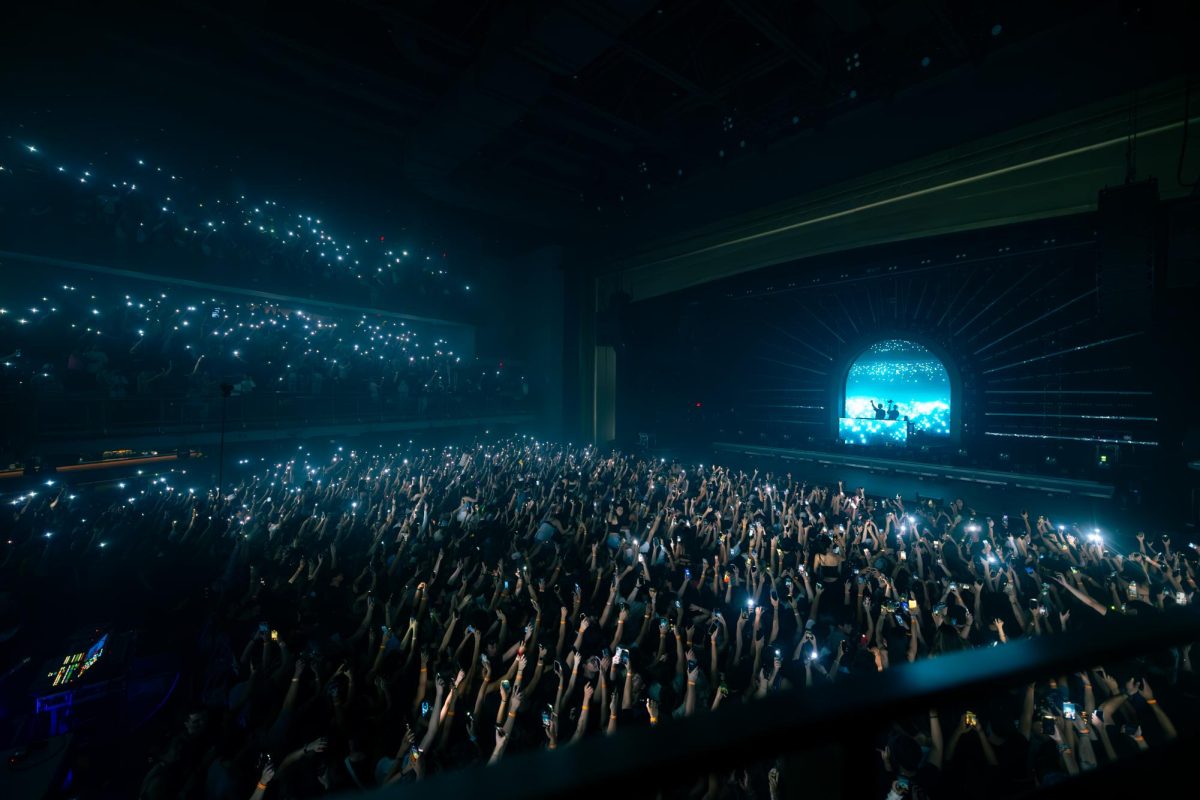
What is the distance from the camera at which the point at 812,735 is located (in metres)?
0.71

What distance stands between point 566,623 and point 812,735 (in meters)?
4.62

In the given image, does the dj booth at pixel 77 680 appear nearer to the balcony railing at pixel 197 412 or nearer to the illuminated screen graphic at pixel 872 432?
the balcony railing at pixel 197 412

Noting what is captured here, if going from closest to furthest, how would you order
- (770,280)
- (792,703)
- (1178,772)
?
1. (792,703)
2. (1178,772)
3. (770,280)

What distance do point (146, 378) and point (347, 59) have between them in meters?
8.61

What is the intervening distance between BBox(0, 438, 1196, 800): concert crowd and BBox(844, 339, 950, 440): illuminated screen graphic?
4746 mm

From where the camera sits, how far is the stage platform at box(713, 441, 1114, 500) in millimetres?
10148

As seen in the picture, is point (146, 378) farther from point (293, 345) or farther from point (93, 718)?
point (93, 718)

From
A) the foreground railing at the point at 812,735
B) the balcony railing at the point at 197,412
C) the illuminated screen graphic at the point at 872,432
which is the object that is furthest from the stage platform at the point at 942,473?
the foreground railing at the point at 812,735

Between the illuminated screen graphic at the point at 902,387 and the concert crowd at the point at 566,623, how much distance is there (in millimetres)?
4746

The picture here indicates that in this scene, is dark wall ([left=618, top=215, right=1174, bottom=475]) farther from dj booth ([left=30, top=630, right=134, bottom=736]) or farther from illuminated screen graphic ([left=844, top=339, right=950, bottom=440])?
dj booth ([left=30, top=630, right=134, bottom=736])

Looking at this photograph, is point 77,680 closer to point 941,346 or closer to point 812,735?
point 812,735

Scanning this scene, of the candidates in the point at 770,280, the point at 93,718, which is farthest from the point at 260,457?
the point at 770,280

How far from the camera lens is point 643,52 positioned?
27.2 feet

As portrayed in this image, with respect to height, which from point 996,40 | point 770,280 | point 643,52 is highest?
point 643,52
